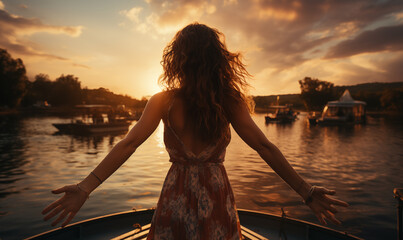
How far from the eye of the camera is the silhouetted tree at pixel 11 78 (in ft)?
192

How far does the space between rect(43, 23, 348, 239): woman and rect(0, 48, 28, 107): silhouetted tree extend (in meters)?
73.5

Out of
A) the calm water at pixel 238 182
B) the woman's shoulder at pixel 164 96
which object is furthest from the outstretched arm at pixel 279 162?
the calm water at pixel 238 182

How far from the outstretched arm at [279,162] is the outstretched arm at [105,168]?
0.46 m

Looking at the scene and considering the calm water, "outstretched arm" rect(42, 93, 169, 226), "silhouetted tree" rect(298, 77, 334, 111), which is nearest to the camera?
"outstretched arm" rect(42, 93, 169, 226)

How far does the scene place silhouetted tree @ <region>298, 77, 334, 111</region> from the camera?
89938 mm

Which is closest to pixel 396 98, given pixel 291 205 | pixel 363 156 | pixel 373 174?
pixel 363 156

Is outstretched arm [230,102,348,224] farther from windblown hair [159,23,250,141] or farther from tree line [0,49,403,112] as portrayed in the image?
tree line [0,49,403,112]

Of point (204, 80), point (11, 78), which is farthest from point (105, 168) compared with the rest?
point (11, 78)

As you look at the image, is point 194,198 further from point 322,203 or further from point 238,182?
point 238,182

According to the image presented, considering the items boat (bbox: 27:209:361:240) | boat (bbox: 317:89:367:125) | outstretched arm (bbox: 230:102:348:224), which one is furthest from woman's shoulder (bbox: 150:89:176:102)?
boat (bbox: 317:89:367:125)

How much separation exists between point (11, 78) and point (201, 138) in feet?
246

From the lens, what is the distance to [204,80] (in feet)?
4.55

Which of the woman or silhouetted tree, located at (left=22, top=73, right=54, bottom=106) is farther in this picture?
silhouetted tree, located at (left=22, top=73, right=54, bottom=106)

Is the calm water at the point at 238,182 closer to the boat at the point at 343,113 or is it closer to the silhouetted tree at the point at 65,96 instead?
the boat at the point at 343,113
